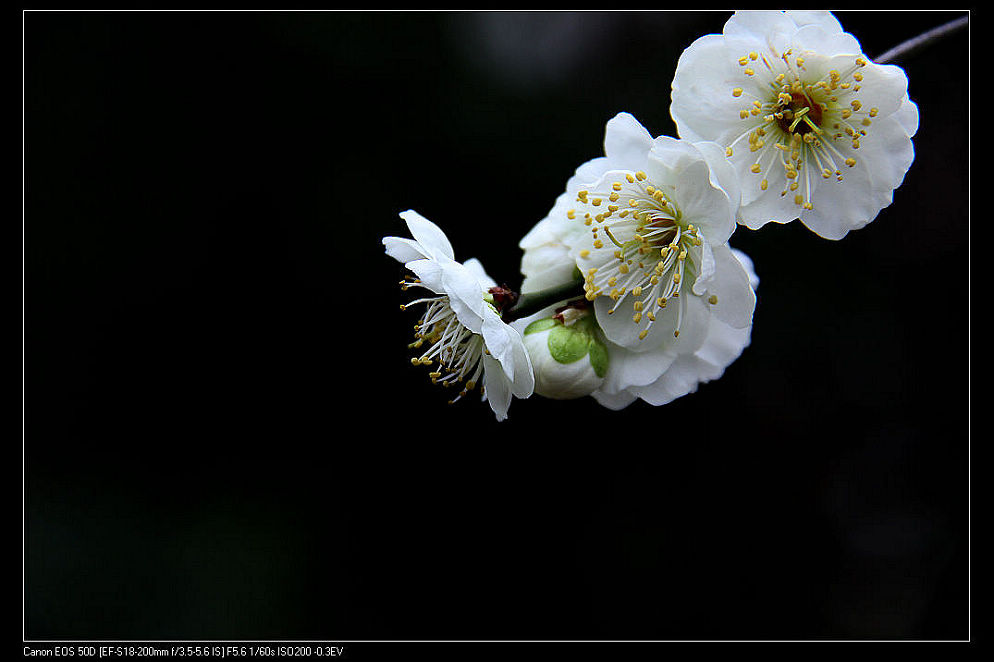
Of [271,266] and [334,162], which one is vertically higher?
[334,162]

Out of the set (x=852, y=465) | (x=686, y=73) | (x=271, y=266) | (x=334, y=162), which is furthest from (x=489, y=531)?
(x=686, y=73)

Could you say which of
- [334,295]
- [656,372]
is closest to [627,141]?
[656,372]

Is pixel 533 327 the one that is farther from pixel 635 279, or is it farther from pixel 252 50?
pixel 252 50

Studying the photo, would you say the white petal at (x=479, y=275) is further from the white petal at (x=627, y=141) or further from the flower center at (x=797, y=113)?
the flower center at (x=797, y=113)

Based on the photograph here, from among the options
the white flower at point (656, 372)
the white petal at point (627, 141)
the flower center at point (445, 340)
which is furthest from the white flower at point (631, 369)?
the white petal at point (627, 141)

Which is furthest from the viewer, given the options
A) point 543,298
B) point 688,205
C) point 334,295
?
point 334,295

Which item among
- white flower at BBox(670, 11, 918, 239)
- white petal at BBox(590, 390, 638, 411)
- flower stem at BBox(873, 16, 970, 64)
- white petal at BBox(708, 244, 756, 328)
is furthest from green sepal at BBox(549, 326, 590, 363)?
flower stem at BBox(873, 16, 970, 64)

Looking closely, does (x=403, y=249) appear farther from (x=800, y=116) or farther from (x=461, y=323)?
(x=800, y=116)
